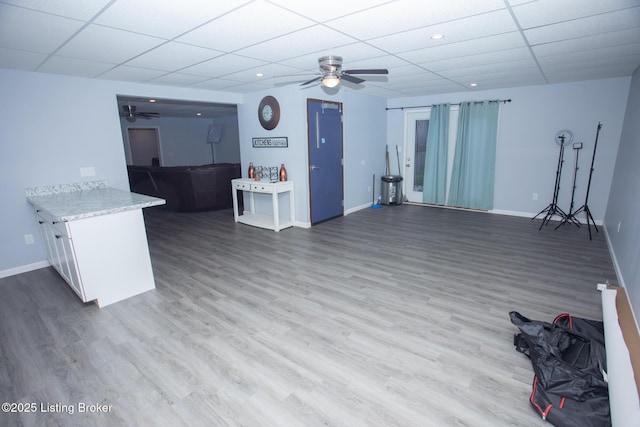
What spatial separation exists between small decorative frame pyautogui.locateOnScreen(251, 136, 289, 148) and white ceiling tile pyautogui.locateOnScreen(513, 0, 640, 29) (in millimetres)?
3591

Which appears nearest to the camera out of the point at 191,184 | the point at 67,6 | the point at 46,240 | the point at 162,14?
the point at 67,6

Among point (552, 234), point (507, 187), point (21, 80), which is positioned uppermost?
point (21, 80)

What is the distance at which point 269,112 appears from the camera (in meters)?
5.31

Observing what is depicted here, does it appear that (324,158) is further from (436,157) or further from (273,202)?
(436,157)

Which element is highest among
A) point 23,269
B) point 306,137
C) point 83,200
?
point 306,137

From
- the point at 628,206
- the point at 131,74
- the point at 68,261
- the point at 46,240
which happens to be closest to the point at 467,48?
the point at 628,206

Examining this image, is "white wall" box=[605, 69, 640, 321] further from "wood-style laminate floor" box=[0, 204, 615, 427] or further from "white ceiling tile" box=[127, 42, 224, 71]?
"white ceiling tile" box=[127, 42, 224, 71]

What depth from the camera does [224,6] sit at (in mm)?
1976

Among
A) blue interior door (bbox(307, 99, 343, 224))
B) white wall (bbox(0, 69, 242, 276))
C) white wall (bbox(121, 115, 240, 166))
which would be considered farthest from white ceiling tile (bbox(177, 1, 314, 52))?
white wall (bbox(121, 115, 240, 166))

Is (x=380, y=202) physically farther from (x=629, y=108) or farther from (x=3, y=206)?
(x=3, y=206)

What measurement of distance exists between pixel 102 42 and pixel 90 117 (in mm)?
1770

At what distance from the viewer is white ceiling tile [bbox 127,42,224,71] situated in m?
2.80

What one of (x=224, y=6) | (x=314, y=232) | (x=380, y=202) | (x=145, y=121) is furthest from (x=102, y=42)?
(x=145, y=121)

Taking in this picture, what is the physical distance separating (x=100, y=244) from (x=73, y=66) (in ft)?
6.56
